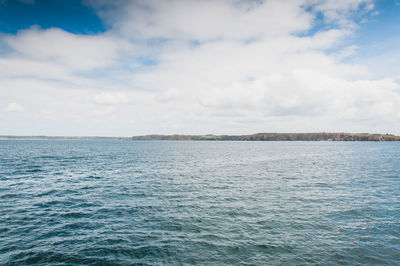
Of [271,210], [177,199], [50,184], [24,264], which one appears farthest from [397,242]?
[50,184]

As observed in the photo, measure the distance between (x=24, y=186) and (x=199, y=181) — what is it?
2927 centimetres

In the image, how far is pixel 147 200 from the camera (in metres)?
31.0

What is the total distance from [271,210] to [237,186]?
1328cm

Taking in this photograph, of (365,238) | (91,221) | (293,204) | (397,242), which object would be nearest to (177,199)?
(91,221)

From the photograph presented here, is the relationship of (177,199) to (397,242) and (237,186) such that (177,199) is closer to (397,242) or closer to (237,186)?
(237,186)

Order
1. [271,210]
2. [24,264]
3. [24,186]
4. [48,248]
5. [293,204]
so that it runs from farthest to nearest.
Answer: [24,186] → [293,204] → [271,210] → [48,248] → [24,264]

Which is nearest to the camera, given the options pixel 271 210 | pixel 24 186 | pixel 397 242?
pixel 397 242

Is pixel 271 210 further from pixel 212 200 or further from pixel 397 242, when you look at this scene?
pixel 397 242

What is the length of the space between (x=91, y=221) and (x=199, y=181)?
23564 mm

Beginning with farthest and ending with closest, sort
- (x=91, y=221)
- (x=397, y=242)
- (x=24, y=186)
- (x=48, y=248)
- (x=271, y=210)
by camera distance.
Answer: (x=24, y=186)
(x=271, y=210)
(x=91, y=221)
(x=397, y=242)
(x=48, y=248)

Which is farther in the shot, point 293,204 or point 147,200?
point 147,200

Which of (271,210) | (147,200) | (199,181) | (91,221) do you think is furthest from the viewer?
(199,181)

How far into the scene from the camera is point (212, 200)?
3103 cm

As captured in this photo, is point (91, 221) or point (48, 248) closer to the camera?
point (48, 248)
